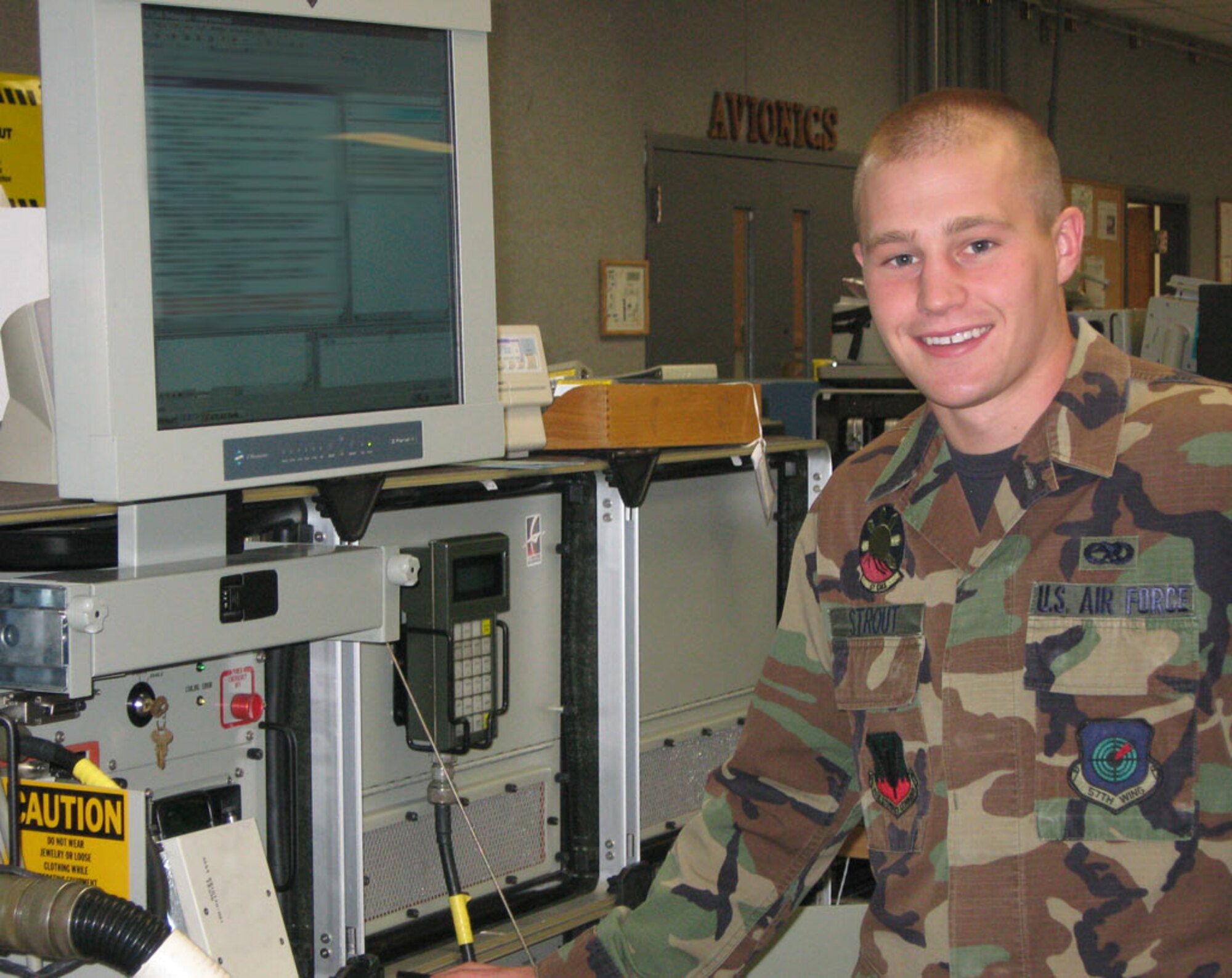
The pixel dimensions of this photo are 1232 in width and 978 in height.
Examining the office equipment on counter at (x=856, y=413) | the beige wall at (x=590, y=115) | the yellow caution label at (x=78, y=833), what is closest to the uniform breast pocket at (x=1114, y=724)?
the yellow caution label at (x=78, y=833)

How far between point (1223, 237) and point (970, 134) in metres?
10.3

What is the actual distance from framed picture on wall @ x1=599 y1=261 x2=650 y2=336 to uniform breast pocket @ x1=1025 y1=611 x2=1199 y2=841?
4.71 meters

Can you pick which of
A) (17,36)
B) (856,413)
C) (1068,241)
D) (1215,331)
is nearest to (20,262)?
(1068,241)

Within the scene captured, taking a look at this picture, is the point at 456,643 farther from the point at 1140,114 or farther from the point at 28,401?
the point at 1140,114

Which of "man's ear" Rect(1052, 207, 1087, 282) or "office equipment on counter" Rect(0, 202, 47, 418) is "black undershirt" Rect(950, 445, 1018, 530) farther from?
"office equipment on counter" Rect(0, 202, 47, 418)

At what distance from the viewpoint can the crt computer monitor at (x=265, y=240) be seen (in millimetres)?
1264

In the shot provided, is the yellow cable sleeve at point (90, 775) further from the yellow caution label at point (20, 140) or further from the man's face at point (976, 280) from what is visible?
the yellow caution label at point (20, 140)

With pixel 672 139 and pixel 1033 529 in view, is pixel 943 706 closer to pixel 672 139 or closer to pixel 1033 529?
pixel 1033 529

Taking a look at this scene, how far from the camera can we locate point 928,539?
134 cm

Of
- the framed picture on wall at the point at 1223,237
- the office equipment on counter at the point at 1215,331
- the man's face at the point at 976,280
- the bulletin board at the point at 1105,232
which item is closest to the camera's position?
the man's face at the point at 976,280

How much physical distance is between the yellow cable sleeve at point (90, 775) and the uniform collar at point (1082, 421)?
0.75m

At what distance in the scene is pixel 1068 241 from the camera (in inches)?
52.2

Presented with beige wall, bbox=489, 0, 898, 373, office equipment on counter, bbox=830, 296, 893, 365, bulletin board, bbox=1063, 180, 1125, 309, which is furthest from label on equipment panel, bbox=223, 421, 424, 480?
bulletin board, bbox=1063, 180, 1125, 309

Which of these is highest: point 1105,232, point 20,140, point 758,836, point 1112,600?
point 1105,232
